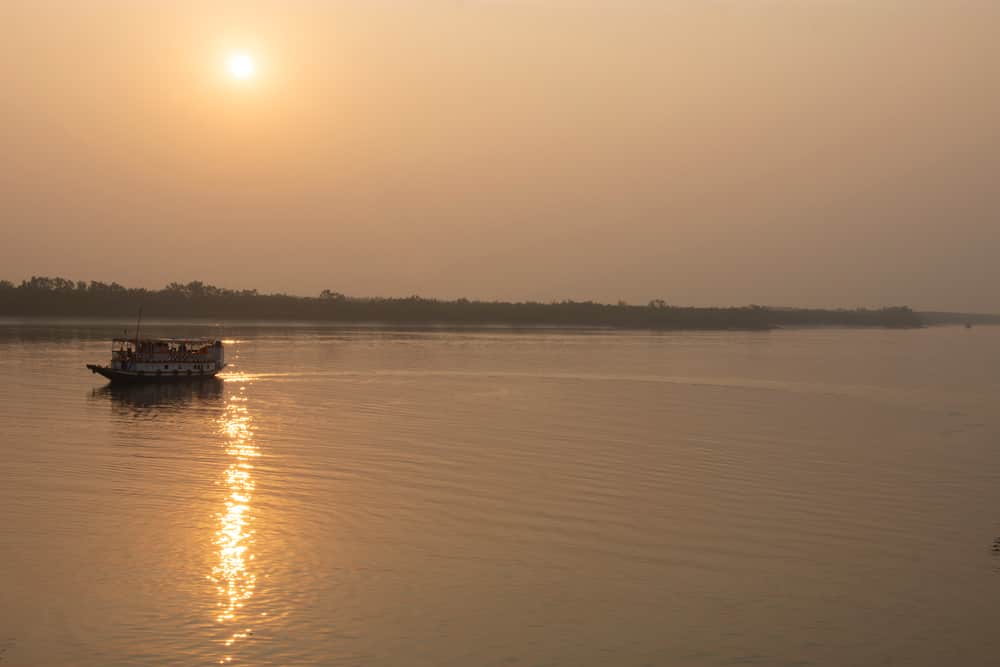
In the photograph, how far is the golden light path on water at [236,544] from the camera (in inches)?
698

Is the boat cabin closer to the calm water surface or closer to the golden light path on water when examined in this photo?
the calm water surface

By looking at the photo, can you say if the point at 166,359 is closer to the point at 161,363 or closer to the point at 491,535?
the point at 161,363

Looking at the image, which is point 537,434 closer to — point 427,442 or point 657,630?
point 427,442

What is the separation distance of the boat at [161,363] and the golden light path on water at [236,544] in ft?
92.9

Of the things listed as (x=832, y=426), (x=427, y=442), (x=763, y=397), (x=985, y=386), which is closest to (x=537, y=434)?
(x=427, y=442)

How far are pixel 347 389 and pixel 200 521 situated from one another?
123ft

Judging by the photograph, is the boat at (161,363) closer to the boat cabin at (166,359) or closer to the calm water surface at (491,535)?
the boat cabin at (166,359)

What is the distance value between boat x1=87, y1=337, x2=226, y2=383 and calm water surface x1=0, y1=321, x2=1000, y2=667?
11149 millimetres

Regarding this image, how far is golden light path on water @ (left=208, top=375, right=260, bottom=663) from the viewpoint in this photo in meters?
17.7

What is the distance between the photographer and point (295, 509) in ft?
87.2

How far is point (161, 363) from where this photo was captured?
68125 millimetres

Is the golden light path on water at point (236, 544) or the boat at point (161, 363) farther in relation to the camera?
the boat at point (161, 363)

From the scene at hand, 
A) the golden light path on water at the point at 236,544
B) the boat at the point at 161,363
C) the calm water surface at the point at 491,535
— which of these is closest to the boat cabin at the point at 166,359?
the boat at the point at 161,363

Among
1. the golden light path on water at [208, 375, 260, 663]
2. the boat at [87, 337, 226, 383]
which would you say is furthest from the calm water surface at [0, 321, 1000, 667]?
the boat at [87, 337, 226, 383]
